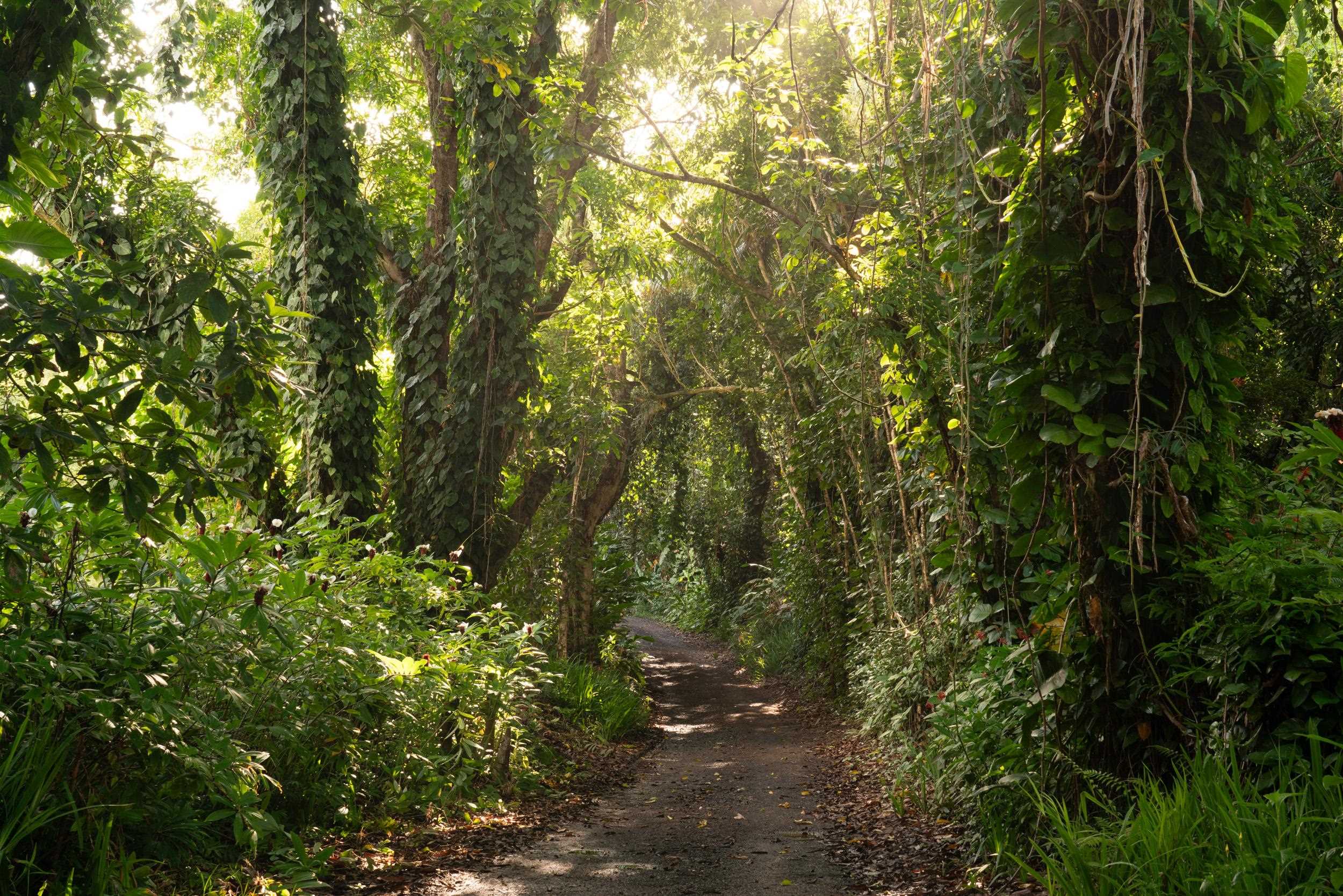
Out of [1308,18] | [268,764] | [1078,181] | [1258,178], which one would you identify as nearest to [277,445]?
[268,764]

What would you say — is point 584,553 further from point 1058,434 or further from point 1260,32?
point 1260,32

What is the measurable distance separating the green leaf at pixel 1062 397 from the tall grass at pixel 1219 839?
133cm

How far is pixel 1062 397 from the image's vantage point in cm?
371

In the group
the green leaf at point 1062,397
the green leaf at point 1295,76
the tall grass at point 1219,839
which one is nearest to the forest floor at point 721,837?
the tall grass at point 1219,839

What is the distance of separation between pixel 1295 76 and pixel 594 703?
8.56 metres

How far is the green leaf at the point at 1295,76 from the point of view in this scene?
3.21 meters

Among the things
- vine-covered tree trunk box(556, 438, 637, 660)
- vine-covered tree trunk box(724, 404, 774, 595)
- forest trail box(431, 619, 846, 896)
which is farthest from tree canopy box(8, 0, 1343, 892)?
vine-covered tree trunk box(724, 404, 774, 595)

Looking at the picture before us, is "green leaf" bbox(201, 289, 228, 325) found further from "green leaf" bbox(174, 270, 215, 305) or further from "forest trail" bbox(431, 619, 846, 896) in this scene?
"forest trail" bbox(431, 619, 846, 896)

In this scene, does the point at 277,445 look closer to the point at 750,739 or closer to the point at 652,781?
the point at 652,781

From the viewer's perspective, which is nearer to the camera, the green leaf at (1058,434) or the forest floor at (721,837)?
the green leaf at (1058,434)

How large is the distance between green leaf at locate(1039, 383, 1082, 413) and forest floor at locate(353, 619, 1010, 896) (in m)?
2.29

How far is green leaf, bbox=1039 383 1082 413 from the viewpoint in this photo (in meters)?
3.71

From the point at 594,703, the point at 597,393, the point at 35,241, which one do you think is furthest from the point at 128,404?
the point at 597,393

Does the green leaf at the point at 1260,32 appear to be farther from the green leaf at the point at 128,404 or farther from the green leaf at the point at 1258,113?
the green leaf at the point at 128,404
